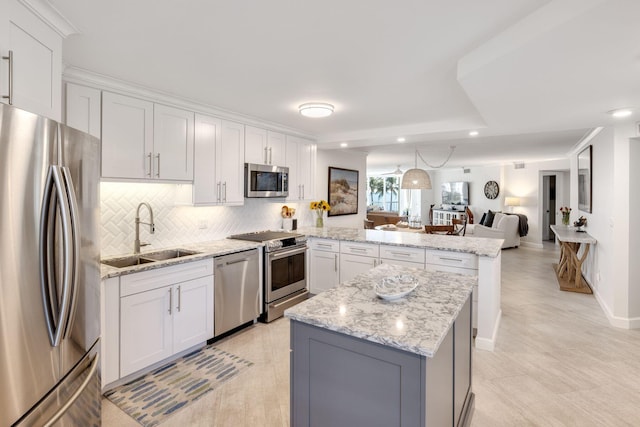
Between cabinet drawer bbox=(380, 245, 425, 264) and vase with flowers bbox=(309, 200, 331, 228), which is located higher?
vase with flowers bbox=(309, 200, 331, 228)

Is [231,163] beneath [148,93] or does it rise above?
beneath

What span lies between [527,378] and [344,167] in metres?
4.54

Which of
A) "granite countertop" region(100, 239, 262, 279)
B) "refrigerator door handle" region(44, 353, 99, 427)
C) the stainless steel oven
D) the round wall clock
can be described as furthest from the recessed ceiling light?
the round wall clock

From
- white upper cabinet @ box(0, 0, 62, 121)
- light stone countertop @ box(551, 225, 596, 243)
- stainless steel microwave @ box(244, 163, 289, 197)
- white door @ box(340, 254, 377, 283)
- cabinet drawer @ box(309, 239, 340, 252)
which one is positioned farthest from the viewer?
light stone countertop @ box(551, 225, 596, 243)

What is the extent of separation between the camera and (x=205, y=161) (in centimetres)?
351

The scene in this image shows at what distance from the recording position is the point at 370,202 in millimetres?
14414

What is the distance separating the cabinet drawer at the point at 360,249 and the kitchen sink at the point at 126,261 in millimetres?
2290

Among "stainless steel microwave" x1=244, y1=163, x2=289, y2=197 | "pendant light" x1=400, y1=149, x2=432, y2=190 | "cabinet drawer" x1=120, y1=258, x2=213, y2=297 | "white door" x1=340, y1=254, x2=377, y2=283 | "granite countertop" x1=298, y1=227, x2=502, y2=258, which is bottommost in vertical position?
"white door" x1=340, y1=254, x2=377, y2=283

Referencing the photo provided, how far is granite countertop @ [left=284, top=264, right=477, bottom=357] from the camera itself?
4.26ft

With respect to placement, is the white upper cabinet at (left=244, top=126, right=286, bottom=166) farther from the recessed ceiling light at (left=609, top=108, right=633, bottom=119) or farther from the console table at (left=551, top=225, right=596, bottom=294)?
the console table at (left=551, top=225, right=596, bottom=294)

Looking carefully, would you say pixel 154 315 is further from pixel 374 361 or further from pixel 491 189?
pixel 491 189

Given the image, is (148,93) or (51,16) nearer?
(51,16)

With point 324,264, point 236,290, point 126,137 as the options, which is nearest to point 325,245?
point 324,264

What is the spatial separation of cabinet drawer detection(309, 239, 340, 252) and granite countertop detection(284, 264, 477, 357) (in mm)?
2218
